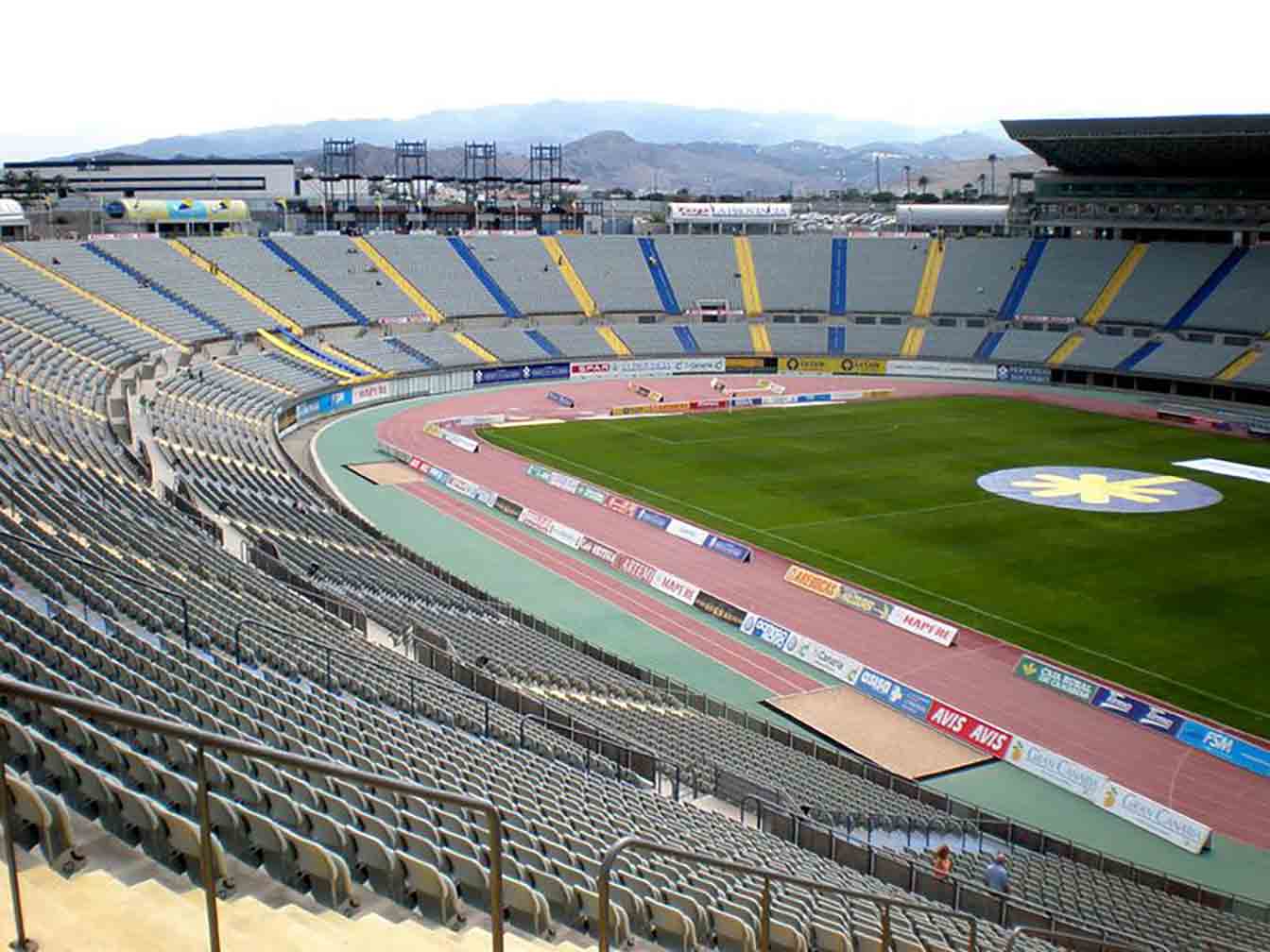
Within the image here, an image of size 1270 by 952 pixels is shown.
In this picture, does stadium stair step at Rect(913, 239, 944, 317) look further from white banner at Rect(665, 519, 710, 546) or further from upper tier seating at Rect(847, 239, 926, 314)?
white banner at Rect(665, 519, 710, 546)

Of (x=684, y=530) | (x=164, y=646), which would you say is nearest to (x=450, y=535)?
(x=684, y=530)

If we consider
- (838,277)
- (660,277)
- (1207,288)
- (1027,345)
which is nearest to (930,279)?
(838,277)

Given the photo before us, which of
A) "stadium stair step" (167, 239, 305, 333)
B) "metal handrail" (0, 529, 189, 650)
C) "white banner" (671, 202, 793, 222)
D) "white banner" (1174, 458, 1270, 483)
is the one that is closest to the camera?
"metal handrail" (0, 529, 189, 650)

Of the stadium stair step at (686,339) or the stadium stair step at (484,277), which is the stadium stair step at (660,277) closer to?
the stadium stair step at (686,339)

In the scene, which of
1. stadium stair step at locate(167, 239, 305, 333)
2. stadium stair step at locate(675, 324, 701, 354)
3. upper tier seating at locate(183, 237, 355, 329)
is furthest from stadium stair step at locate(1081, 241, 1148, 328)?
stadium stair step at locate(167, 239, 305, 333)

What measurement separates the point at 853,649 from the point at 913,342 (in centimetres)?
5443

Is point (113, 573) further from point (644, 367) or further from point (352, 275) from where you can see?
point (352, 275)

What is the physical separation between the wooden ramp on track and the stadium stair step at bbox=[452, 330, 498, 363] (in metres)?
52.1

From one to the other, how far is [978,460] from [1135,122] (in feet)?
94.4

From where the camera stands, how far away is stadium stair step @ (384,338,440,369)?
76062 mm

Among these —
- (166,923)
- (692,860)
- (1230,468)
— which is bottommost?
(1230,468)

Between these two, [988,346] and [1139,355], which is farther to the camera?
[988,346]

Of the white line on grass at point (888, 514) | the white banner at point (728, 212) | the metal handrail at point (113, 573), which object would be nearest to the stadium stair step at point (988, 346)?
the white banner at point (728, 212)

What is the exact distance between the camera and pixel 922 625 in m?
33.5
